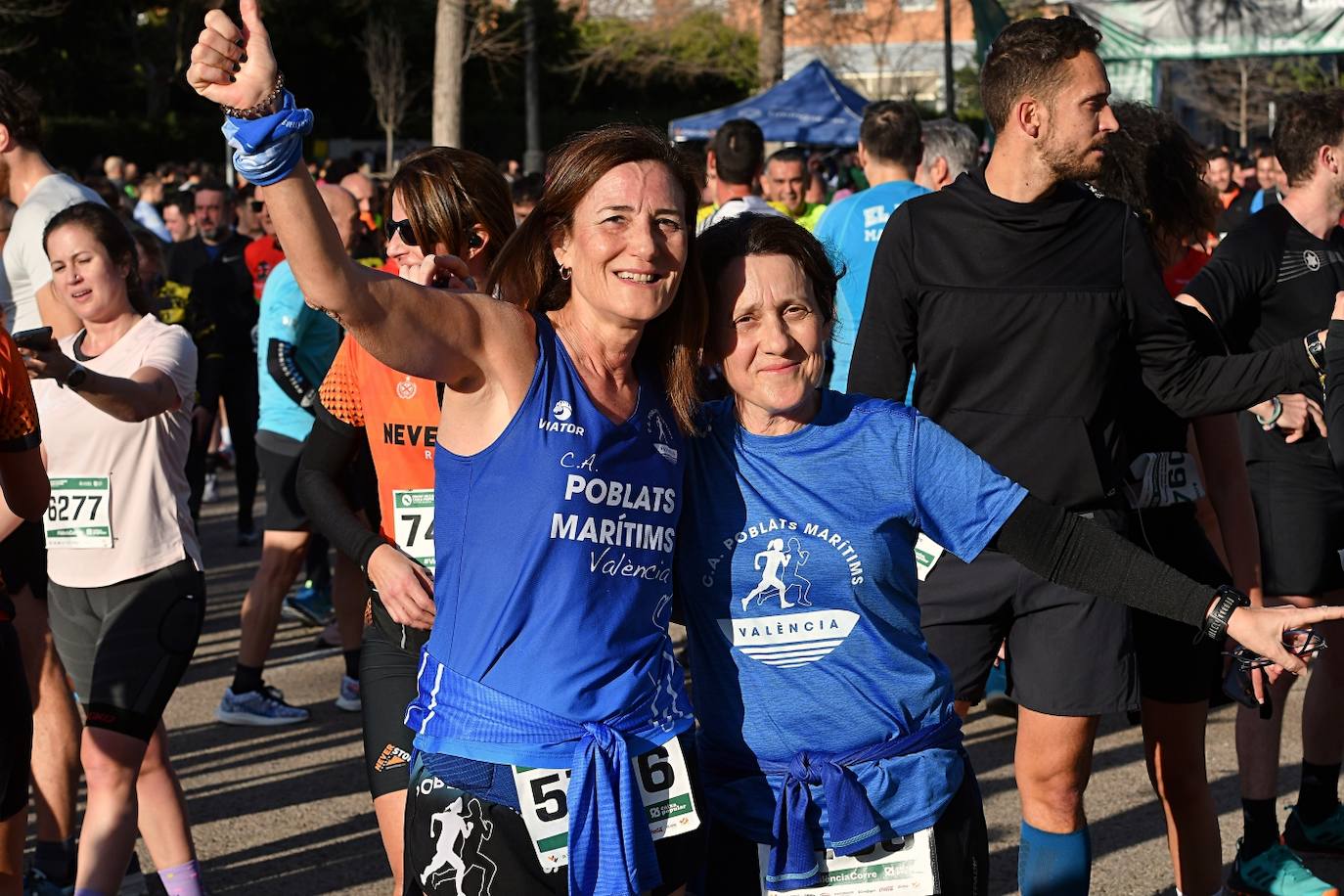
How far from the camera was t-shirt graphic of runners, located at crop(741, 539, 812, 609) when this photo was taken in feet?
8.88

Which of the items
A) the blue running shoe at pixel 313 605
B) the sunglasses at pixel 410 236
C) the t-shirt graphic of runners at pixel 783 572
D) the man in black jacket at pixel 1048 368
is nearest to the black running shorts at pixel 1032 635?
the man in black jacket at pixel 1048 368

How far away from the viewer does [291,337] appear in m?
6.80

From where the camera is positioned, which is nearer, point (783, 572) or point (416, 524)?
point (783, 572)

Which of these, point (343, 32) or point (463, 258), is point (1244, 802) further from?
point (343, 32)

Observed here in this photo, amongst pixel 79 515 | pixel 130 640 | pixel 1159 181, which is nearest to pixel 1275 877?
pixel 1159 181

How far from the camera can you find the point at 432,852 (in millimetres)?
2516

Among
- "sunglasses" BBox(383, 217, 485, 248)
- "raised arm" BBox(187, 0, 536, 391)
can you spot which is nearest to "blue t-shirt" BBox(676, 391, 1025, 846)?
"raised arm" BBox(187, 0, 536, 391)

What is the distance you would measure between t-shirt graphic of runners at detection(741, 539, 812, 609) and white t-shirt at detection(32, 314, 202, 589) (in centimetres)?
222

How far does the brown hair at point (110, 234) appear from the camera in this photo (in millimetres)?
4488

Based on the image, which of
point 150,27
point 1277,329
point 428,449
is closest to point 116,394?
point 428,449

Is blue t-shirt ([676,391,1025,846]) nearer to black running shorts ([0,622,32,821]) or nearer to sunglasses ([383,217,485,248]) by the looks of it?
sunglasses ([383,217,485,248])

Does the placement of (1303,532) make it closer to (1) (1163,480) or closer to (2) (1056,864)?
(1) (1163,480)

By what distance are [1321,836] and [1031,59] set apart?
276 centimetres

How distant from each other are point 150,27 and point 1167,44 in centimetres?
2625
